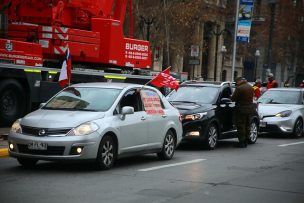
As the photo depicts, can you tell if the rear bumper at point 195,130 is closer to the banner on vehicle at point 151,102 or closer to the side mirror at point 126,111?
the banner on vehicle at point 151,102

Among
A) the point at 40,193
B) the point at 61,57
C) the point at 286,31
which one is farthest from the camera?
the point at 286,31

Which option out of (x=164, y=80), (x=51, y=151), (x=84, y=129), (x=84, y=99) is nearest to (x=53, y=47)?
(x=164, y=80)

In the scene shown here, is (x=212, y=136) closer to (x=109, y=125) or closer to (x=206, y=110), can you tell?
(x=206, y=110)

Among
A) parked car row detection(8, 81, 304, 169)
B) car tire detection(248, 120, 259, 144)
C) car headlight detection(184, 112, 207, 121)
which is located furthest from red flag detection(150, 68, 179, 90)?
car tire detection(248, 120, 259, 144)

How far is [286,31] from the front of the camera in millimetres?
46562

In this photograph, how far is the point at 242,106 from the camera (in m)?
15.9

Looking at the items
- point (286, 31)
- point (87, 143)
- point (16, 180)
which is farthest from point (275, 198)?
point (286, 31)

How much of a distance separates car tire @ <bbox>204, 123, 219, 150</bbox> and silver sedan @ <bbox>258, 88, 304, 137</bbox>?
4.34m

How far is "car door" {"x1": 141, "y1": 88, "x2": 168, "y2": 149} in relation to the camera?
1198 cm

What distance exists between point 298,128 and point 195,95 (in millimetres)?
5346

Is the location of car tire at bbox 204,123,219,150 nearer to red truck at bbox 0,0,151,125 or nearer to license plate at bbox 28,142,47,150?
red truck at bbox 0,0,151,125

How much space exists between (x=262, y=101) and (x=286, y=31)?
88.7ft

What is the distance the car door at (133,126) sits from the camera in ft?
36.3

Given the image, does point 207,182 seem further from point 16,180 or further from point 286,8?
point 286,8
